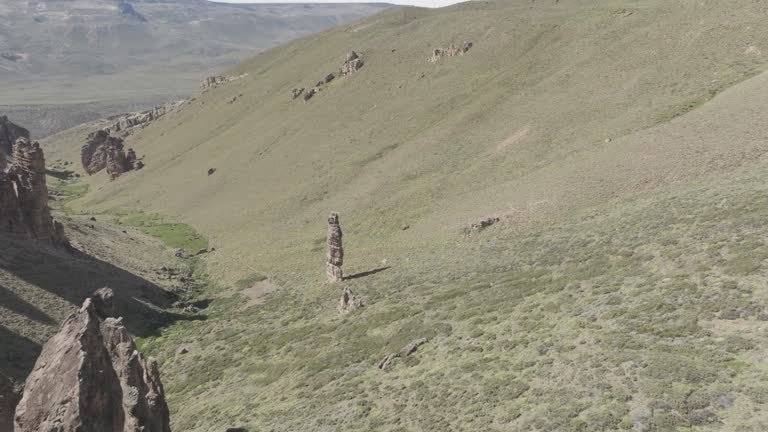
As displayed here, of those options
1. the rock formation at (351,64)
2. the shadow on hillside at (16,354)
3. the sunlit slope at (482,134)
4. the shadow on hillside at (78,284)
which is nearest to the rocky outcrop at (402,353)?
the shadow on hillside at (16,354)

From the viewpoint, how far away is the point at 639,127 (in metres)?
59.3

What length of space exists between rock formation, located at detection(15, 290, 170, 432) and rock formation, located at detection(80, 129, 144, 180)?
138 m

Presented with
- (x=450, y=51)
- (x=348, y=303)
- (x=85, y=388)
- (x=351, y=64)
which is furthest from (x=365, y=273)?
(x=351, y=64)

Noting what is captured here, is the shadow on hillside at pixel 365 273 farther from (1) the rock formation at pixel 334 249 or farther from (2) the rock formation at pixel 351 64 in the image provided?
(2) the rock formation at pixel 351 64

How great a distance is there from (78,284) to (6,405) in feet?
107

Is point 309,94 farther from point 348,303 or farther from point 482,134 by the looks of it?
point 348,303

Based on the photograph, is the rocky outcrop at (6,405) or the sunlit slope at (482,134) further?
the sunlit slope at (482,134)

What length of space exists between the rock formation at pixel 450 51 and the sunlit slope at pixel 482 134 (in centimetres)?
192

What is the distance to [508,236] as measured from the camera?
4766 cm

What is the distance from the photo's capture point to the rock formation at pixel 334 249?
47.5 metres

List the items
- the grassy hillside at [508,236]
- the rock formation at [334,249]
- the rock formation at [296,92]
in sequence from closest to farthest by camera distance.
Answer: the grassy hillside at [508,236], the rock formation at [334,249], the rock formation at [296,92]

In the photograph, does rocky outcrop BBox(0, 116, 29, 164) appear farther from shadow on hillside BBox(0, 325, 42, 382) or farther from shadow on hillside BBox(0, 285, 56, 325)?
shadow on hillside BBox(0, 325, 42, 382)

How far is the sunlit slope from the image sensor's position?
53.6 metres

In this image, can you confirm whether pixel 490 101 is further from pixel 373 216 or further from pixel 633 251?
pixel 633 251
